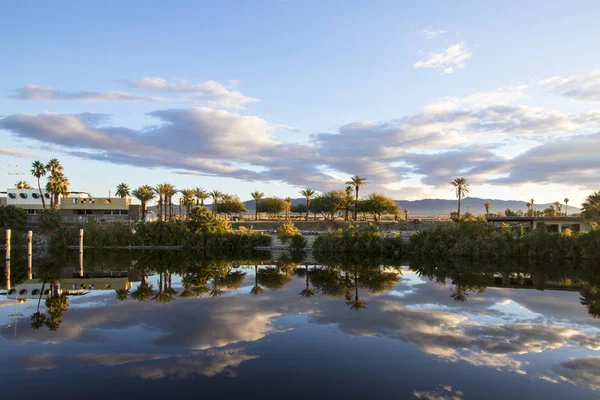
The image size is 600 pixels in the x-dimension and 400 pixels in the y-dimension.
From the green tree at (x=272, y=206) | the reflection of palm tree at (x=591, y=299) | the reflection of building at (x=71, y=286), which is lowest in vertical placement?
the reflection of building at (x=71, y=286)

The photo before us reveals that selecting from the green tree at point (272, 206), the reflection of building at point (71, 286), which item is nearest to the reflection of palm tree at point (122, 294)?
the reflection of building at point (71, 286)

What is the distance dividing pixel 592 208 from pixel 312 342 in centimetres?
4484

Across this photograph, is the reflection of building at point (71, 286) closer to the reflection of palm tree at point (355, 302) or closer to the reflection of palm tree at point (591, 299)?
the reflection of palm tree at point (355, 302)

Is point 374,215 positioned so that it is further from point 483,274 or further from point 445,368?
point 445,368

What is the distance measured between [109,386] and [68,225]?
164 ft

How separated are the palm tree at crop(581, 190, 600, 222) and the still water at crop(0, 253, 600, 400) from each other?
990 inches

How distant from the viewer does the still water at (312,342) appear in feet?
30.8

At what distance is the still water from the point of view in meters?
9.38


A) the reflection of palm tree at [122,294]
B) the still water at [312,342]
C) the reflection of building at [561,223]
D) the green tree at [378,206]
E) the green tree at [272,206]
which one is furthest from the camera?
the green tree at [272,206]

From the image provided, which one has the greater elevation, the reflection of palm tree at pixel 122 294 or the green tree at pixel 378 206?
the green tree at pixel 378 206

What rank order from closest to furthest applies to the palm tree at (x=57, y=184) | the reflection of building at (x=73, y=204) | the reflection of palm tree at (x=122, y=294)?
the reflection of palm tree at (x=122, y=294) → the palm tree at (x=57, y=184) → the reflection of building at (x=73, y=204)

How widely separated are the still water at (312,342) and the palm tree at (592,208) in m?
25.2

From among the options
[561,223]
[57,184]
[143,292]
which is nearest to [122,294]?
[143,292]

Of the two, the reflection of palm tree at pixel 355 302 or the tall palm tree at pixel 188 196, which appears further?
the tall palm tree at pixel 188 196
